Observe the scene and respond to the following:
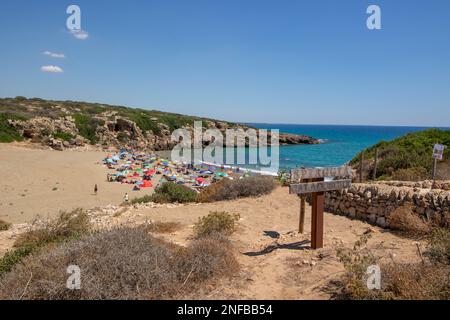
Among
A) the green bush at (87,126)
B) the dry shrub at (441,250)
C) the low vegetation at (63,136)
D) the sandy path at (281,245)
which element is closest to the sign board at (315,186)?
the sandy path at (281,245)

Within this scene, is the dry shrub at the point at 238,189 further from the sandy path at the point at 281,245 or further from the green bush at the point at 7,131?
the green bush at the point at 7,131

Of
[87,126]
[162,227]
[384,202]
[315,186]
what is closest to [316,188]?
[315,186]

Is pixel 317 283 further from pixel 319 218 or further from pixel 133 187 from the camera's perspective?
pixel 133 187

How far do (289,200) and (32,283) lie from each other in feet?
28.7

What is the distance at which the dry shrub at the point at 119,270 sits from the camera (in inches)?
164

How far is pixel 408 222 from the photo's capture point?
7410mm

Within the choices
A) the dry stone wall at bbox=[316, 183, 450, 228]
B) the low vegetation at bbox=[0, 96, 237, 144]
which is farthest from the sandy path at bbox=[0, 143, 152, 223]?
the dry stone wall at bbox=[316, 183, 450, 228]

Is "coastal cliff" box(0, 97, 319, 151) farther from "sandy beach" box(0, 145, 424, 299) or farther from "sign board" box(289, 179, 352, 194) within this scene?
"sign board" box(289, 179, 352, 194)

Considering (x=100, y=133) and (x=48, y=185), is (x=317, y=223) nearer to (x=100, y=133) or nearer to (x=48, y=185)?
(x=48, y=185)

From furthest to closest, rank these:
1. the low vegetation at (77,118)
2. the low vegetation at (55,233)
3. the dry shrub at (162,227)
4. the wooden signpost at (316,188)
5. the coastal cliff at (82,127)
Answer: the coastal cliff at (82,127) → the low vegetation at (77,118) → the dry shrub at (162,227) → the low vegetation at (55,233) → the wooden signpost at (316,188)

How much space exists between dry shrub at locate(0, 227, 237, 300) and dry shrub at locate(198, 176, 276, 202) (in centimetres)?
689

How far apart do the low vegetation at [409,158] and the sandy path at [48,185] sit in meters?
13.5

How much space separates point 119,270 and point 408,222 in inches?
250
